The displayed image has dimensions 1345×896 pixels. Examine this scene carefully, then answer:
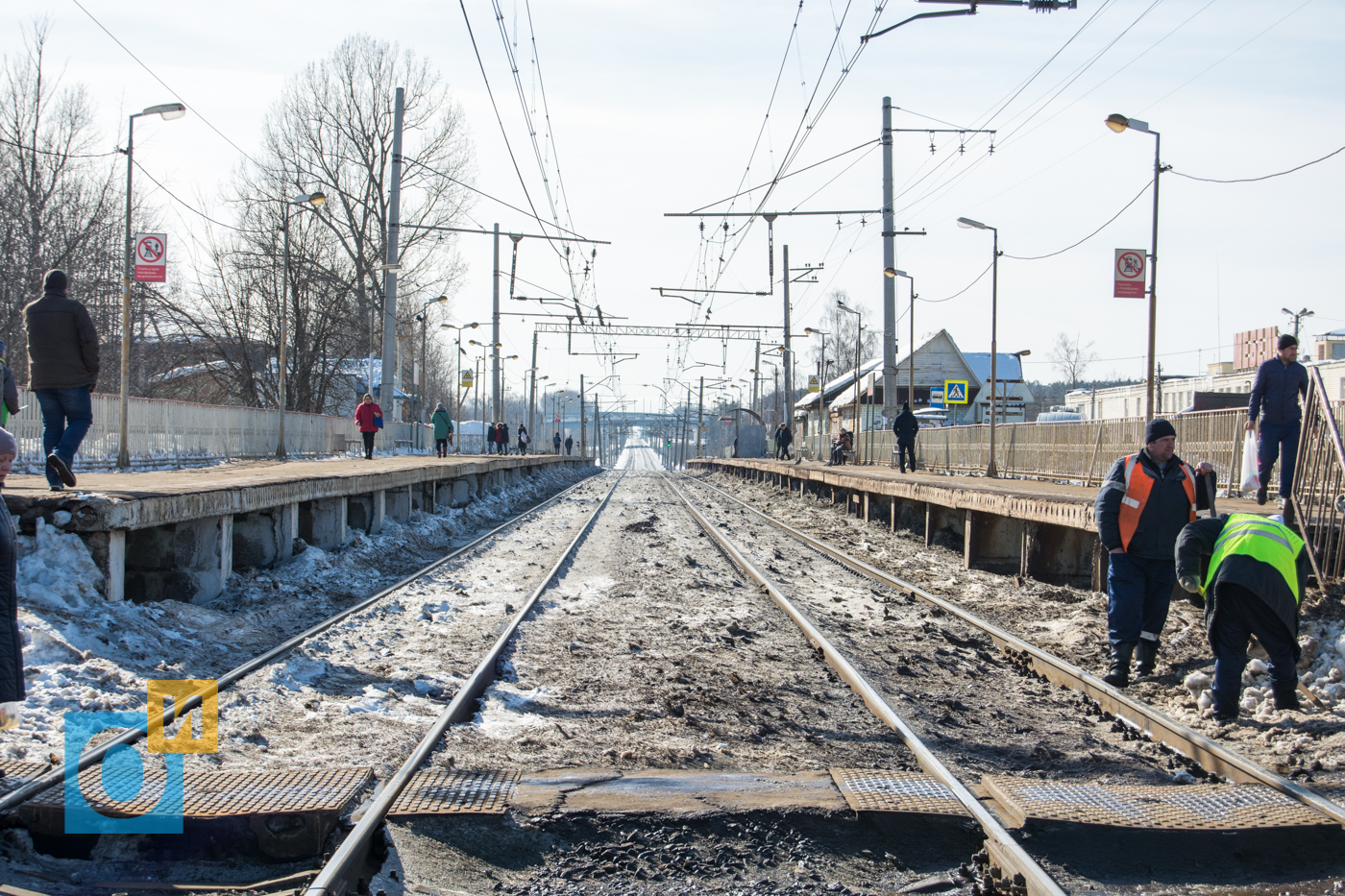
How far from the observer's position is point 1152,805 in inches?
175

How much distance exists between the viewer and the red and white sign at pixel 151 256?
15.2 m

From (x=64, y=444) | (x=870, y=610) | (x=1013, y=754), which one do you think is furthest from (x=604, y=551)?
(x=1013, y=754)

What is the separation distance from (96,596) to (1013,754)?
615cm

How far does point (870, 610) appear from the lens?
32.5 feet

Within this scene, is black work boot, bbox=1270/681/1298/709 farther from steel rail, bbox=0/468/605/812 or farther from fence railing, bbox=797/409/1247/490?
fence railing, bbox=797/409/1247/490

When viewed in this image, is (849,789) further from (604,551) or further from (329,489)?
(604,551)

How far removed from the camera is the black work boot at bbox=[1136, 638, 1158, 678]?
265 inches

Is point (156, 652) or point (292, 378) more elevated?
point (292, 378)

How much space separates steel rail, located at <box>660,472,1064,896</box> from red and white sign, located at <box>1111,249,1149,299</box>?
397 inches

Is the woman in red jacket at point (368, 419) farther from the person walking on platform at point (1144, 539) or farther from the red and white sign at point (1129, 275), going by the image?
the person walking on platform at point (1144, 539)

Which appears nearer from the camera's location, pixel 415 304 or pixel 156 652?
pixel 156 652

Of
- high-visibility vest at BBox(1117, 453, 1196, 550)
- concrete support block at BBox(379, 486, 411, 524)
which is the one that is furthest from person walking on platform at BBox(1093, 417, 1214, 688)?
concrete support block at BBox(379, 486, 411, 524)
